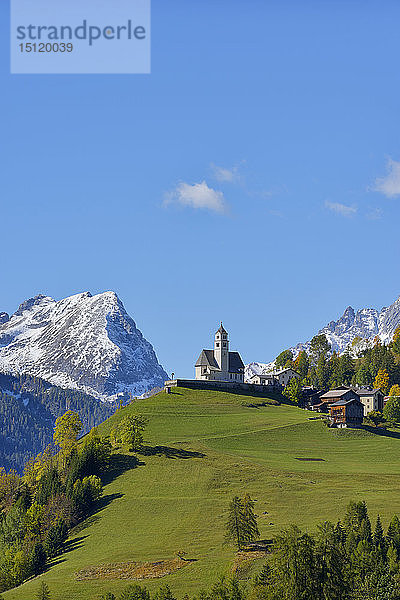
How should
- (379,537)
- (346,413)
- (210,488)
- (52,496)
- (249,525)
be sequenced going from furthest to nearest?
(346,413) → (52,496) → (210,488) → (249,525) → (379,537)

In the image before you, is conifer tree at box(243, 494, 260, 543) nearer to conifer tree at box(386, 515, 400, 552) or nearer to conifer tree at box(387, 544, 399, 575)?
conifer tree at box(386, 515, 400, 552)

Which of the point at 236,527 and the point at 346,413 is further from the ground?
the point at 346,413

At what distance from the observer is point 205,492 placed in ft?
466

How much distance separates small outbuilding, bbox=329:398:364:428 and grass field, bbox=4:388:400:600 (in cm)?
374

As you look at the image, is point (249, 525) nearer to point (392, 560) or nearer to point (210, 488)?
point (392, 560)

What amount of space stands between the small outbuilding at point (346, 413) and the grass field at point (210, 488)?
147 inches

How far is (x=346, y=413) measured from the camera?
624 ft

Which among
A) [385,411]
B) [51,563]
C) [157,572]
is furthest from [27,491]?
[385,411]

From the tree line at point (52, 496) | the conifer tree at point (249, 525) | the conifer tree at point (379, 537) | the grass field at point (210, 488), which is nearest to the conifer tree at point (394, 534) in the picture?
the conifer tree at point (379, 537)

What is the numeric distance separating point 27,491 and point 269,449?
45.5 metres

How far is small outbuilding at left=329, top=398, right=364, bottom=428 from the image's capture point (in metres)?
190

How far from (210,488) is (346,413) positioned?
183ft

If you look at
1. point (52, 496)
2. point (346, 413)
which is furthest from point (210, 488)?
point (346, 413)

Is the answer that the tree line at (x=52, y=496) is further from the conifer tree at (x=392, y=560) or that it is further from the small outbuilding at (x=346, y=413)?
the conifer tree at (x=392, y=560)
